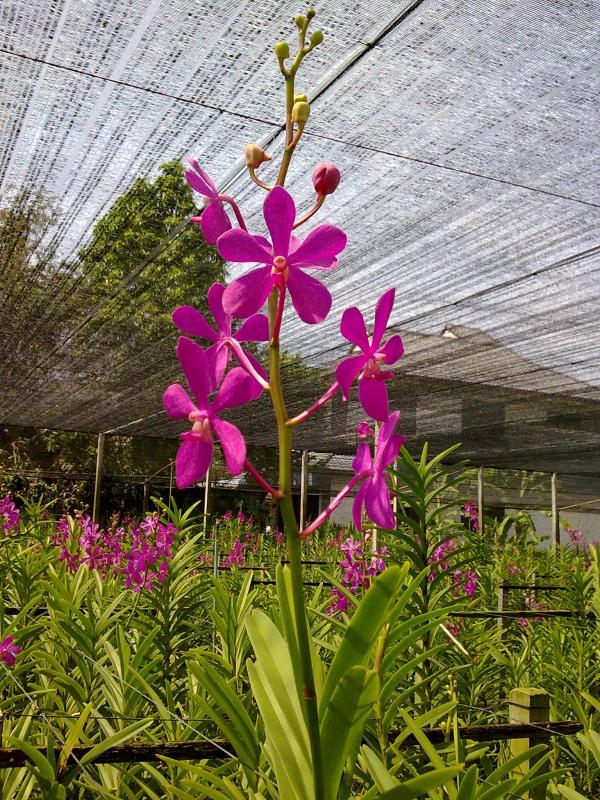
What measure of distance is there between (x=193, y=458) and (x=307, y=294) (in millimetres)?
153

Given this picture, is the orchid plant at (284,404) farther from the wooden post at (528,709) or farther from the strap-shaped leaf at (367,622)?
the wooden post at (528,709)

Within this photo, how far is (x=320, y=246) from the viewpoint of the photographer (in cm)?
58

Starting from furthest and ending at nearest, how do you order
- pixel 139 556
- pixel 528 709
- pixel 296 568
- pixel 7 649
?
1. pixel 139 556
2. pixel 7 649
3. pixel 528 709
4. pixel 296 568

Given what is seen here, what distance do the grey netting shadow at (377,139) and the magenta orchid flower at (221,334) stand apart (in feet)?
5.73

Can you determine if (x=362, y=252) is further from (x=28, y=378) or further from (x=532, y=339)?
(x=28, y=378)

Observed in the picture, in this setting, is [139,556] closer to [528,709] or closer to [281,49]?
[528,709]

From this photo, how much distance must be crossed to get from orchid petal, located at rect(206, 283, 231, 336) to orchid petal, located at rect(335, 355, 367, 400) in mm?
98

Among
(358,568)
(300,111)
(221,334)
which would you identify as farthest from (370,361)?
(358,568)

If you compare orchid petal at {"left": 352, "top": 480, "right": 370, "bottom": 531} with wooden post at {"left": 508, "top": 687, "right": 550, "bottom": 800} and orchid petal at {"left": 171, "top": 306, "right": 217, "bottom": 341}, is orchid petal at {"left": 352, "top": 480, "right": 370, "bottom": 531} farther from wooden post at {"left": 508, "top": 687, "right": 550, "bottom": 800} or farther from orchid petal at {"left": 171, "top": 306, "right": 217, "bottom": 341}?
wooden post at {"left": 508, "top": 687, "right": 550, "bottom": 800}

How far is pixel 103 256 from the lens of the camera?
425 cm

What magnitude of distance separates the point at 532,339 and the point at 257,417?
176 inches

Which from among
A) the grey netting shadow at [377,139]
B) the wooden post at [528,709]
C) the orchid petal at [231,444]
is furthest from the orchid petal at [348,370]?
the grey netting shadow at [377,139]

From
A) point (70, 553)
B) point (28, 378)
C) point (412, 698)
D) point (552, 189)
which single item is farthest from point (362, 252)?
point (28, 378)

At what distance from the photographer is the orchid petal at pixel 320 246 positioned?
A: 1.88 ft
